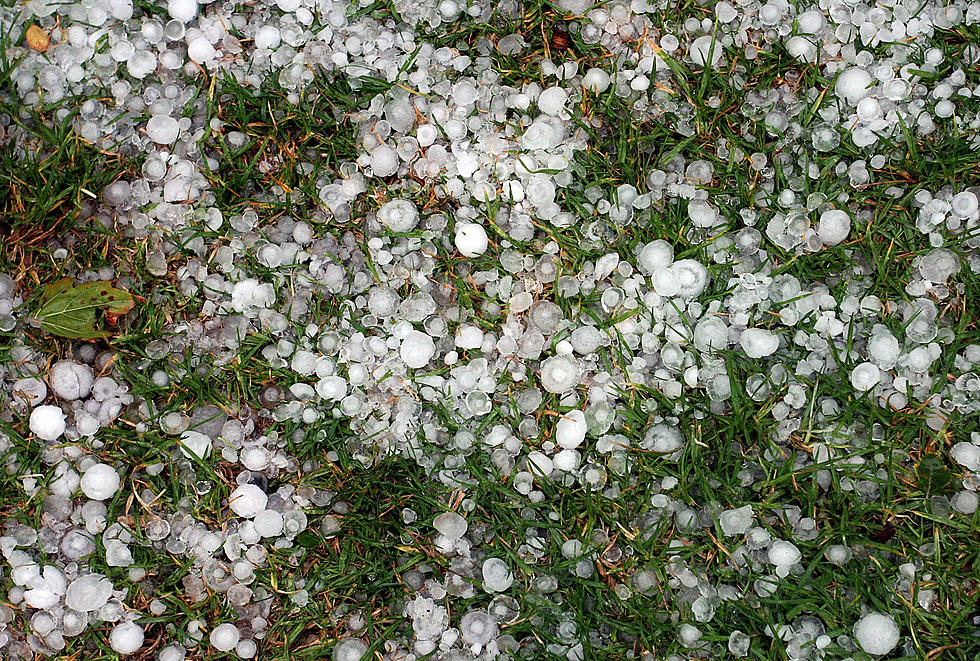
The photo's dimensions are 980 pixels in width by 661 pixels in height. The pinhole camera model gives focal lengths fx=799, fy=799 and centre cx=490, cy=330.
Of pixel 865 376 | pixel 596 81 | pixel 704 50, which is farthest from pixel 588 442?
pixel 704 50

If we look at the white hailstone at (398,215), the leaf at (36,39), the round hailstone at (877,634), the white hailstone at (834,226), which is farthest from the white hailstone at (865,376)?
the leaf at (36,39)

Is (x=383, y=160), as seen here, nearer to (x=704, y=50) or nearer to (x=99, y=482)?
(x=704, y=50)

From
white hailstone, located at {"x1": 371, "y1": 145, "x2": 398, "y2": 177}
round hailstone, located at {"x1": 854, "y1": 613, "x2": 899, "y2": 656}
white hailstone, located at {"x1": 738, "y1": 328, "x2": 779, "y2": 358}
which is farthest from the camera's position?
white hailstone, located at {"x1": 371, "y1": 145, "x2": 398, "y2": 177}

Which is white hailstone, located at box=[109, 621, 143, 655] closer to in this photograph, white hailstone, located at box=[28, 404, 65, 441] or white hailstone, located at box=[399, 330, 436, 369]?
white hailstone, located at box=[28, 404, 65, 441]

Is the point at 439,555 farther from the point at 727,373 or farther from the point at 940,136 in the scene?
the point at 940,136

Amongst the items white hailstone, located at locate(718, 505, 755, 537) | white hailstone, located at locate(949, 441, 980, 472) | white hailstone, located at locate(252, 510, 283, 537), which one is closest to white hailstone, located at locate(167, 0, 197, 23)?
white hailstone, located at locate(252, 510, 283, 537)

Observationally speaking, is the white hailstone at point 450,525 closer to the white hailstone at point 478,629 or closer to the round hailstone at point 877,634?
the white hailstone at point 478,629
